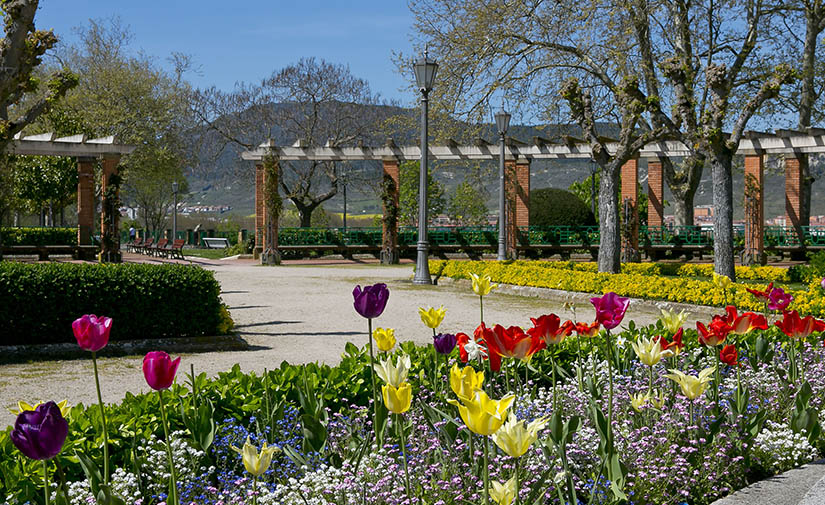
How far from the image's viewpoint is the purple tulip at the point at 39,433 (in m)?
1.81

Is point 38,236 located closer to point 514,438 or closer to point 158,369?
point 158,369

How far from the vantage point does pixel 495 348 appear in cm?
258

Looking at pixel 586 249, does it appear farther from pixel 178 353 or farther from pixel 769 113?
pixel 178 353

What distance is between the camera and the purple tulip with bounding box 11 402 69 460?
1808 millimetres

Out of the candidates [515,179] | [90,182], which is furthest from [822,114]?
[90,182]

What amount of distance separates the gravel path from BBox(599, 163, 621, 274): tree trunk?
11.3ft

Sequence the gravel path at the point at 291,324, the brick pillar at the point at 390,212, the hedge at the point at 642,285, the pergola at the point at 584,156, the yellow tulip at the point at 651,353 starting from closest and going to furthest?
the yellow tulip at the point at 651,353 → the gravel path at the point at 291,324 → the hedge at the point at 642,285 → the pergola at the point at 584,156 → the brick pillar at the point at 390,212

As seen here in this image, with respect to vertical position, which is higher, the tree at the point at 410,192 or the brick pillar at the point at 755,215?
the tree at the point at 410,192

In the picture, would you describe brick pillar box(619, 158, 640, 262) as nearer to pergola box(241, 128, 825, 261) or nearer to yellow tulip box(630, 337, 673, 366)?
Answer: pergola box(241, 128, 825, 261)

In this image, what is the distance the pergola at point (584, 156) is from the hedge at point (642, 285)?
8.15m

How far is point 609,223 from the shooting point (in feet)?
56.3

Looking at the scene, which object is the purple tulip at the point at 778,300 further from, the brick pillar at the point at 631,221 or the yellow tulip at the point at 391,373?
the brick pillar at the point at 631,221

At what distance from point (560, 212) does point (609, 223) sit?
11475mm

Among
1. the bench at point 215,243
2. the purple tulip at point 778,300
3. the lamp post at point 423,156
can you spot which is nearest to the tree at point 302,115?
the bench at point 215,243
